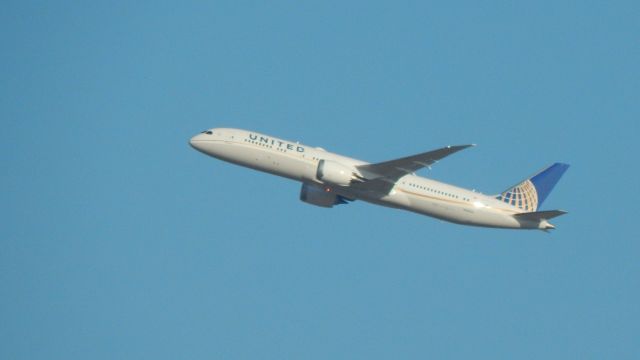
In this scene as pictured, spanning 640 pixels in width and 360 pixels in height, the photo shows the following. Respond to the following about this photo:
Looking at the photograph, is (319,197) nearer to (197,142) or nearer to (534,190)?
(197,142)

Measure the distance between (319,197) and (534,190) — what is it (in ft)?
47.2

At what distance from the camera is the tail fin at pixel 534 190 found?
7038 centimetres

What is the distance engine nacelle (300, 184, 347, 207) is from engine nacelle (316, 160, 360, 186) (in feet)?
12.8

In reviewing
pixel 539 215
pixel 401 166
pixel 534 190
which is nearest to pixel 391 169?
pixel 401 166

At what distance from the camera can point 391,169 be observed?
6450 centimetres

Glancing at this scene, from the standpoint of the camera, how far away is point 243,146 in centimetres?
6575

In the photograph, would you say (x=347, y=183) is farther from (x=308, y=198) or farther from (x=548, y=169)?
(x=548, y=169)

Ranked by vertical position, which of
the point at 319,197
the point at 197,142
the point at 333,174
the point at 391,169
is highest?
the point at 197,142

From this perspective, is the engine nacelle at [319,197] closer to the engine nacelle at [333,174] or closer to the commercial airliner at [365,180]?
the commercial airliner at [365,180]

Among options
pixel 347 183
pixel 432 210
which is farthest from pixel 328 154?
pixel 432 210

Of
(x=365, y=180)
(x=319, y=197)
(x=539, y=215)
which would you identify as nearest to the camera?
(x=365, y=180)

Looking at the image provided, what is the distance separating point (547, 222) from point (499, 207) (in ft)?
10.2

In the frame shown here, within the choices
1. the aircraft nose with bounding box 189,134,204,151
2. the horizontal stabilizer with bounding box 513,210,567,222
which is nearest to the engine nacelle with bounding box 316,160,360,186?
the aircraft nose with bounding box 189,134,204,151

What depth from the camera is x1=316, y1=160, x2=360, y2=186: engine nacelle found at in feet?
211
